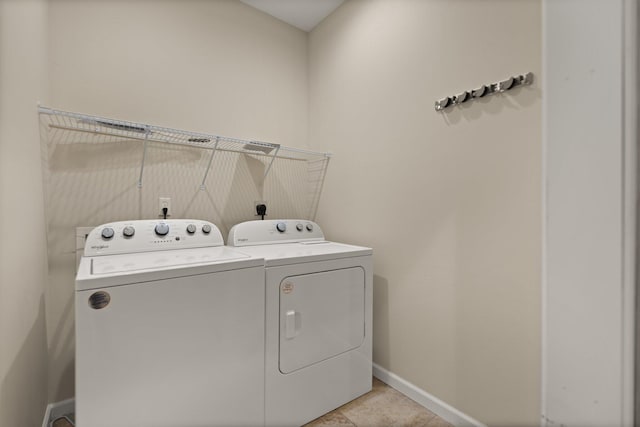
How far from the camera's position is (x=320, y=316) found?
147cm

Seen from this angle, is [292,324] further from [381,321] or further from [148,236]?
[148,236]

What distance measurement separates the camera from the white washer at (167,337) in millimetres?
971

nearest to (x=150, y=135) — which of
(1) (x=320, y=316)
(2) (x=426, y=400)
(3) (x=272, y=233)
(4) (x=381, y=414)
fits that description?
(3) (x=272, y=233)

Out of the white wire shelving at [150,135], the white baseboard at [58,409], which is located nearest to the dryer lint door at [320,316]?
the white wire shelving at [150,135]

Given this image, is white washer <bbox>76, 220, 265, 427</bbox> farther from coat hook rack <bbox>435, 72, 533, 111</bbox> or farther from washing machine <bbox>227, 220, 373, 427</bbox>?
coat hook rack <bbox>435, 72, 533, 111</bbox>

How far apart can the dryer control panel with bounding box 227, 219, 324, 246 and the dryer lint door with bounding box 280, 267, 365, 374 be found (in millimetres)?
527

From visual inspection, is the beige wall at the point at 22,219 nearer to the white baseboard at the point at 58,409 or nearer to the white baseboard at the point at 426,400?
the white baseboard at the point at 58,409

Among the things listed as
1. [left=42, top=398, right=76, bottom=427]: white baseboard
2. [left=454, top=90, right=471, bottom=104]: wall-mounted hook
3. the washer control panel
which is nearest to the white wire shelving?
the washer control panel

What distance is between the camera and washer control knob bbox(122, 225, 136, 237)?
1.45 metres

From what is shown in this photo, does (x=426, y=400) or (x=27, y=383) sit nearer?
(x=27, y=383)

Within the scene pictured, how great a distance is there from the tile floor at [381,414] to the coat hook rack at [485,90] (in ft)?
5.04

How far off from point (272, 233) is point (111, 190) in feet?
2.98

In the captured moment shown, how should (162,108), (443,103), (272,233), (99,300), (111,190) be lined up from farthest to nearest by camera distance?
(272,233) → (162,108) → (111,190) → (443,103) → (99,300)

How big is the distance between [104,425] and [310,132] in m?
2.06
